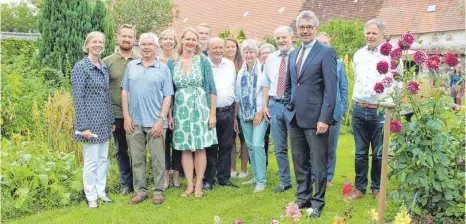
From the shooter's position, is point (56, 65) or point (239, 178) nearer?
point (239, 178)

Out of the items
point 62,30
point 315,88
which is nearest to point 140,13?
point 62,30

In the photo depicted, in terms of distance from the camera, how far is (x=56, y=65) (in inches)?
340

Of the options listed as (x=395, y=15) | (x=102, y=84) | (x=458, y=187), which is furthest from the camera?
(x=395, y=15)

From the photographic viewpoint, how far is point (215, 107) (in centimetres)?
516

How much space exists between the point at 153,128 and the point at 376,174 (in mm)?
2419

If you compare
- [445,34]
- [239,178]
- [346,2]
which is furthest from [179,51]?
[346,2]

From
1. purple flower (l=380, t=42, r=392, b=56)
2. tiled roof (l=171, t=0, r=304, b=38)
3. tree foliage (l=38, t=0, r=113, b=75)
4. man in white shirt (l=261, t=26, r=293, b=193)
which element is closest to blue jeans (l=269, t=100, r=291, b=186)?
man in white shirt (l=261, t=26, r=293, b=193)

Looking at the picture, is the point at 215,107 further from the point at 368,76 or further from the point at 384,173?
the point at 384,173

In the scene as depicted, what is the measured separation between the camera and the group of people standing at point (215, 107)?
A: 4273 millimetres

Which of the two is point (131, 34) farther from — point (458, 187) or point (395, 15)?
point (395, 15)

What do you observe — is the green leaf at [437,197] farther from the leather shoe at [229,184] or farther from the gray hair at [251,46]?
the gray hair at [251,46]

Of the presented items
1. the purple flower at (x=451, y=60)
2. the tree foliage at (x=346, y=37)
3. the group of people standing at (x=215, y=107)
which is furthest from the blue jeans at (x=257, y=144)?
the tree foliage at (x=346, y=37)

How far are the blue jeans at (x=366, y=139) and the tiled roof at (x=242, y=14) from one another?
2268cm

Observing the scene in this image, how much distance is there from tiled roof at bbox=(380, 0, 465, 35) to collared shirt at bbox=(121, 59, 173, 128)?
18434 mm
